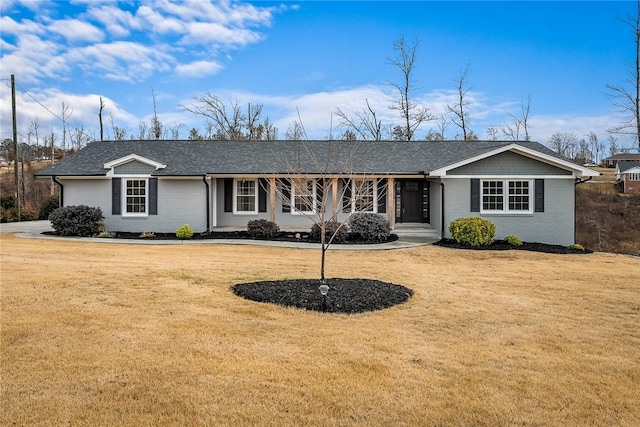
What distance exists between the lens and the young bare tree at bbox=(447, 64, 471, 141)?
109ft

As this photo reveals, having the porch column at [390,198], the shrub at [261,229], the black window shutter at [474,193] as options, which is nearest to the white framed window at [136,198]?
the shrub at [261,229]

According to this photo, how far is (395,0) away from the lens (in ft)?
62.6

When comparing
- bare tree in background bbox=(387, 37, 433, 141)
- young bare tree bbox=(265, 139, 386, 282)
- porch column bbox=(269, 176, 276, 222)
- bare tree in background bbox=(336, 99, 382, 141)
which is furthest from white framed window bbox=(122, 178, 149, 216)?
bare tree in background bbox=(387, 37, 433, 141)

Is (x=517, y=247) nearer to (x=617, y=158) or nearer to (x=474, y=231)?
(x=474, y=231)

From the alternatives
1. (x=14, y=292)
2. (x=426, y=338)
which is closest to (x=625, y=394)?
(x=426, y=338)

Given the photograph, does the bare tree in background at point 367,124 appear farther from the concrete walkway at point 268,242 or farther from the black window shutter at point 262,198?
the concrete walkway at point 268,242

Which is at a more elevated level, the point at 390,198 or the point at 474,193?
the point at 474,193

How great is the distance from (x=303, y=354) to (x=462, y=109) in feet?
105

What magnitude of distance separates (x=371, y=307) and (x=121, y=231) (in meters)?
13.9

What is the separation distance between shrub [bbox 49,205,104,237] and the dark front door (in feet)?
41.7

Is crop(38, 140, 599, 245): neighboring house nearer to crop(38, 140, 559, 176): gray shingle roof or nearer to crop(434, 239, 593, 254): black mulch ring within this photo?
crop(38, 140, 559, 176): gray shingle roof

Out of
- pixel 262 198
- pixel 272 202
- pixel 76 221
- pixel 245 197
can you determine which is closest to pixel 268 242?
pixel 272 202

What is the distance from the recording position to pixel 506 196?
56.3ft

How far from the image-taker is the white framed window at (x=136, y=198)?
17984 millimetres
